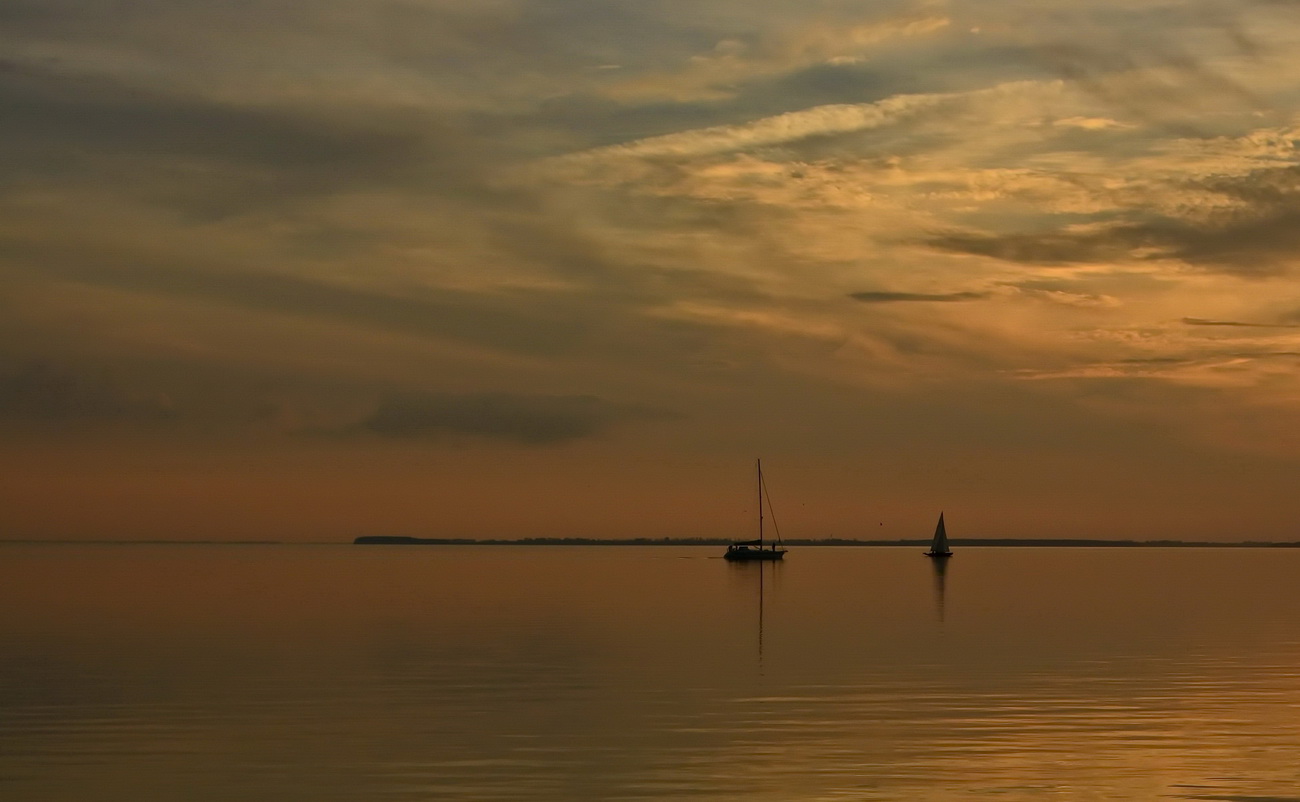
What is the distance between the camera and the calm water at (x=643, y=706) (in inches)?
1155

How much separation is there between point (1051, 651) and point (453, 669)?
82.3ft

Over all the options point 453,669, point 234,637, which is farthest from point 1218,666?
point 234,637

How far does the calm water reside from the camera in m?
29.3

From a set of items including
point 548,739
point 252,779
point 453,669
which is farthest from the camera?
point 453,669

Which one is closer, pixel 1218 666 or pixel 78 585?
pixel 1218 666

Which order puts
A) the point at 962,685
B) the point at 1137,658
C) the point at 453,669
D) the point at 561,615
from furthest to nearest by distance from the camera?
the point at 561,615 < the point at 1137,658 < the point at 453,669 < the point at 962,685

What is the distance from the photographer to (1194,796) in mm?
27312

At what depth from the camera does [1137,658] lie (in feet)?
189

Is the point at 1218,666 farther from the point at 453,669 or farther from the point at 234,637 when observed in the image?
the point at 234,637

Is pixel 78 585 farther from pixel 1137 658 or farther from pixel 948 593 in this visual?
pixel 1137 658

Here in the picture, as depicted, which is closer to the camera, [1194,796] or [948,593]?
[1194,796]

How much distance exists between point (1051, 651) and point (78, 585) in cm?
9960

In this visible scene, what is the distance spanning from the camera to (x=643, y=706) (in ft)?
136

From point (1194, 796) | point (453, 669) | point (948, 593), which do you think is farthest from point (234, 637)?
point (948, 593)
